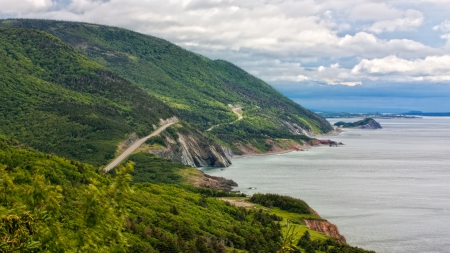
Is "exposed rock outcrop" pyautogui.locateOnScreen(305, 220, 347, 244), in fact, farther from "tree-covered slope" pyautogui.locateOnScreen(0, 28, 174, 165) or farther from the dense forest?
"tree-covered slope" pyautogui.locateOnScreen(0, 28, 174, 165)

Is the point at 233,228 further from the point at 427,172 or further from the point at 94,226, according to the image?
the point at 427,172

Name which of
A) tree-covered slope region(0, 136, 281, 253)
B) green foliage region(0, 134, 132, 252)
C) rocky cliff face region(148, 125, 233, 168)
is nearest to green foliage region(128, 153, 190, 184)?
rocky cliff face region(148, 125, 233, 168)

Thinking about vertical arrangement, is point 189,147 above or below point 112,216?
below

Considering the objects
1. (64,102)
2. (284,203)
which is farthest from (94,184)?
(64,102)

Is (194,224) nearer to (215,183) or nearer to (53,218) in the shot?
(53,218)

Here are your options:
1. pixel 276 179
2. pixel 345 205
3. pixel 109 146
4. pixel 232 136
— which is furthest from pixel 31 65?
pixel 345 205

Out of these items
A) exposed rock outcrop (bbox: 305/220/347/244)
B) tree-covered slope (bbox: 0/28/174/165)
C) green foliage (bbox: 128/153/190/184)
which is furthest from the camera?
tree-covered slope (bbox: 0/28/174/165)

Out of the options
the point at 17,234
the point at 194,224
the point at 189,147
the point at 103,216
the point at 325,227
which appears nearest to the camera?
the point at 17,234
